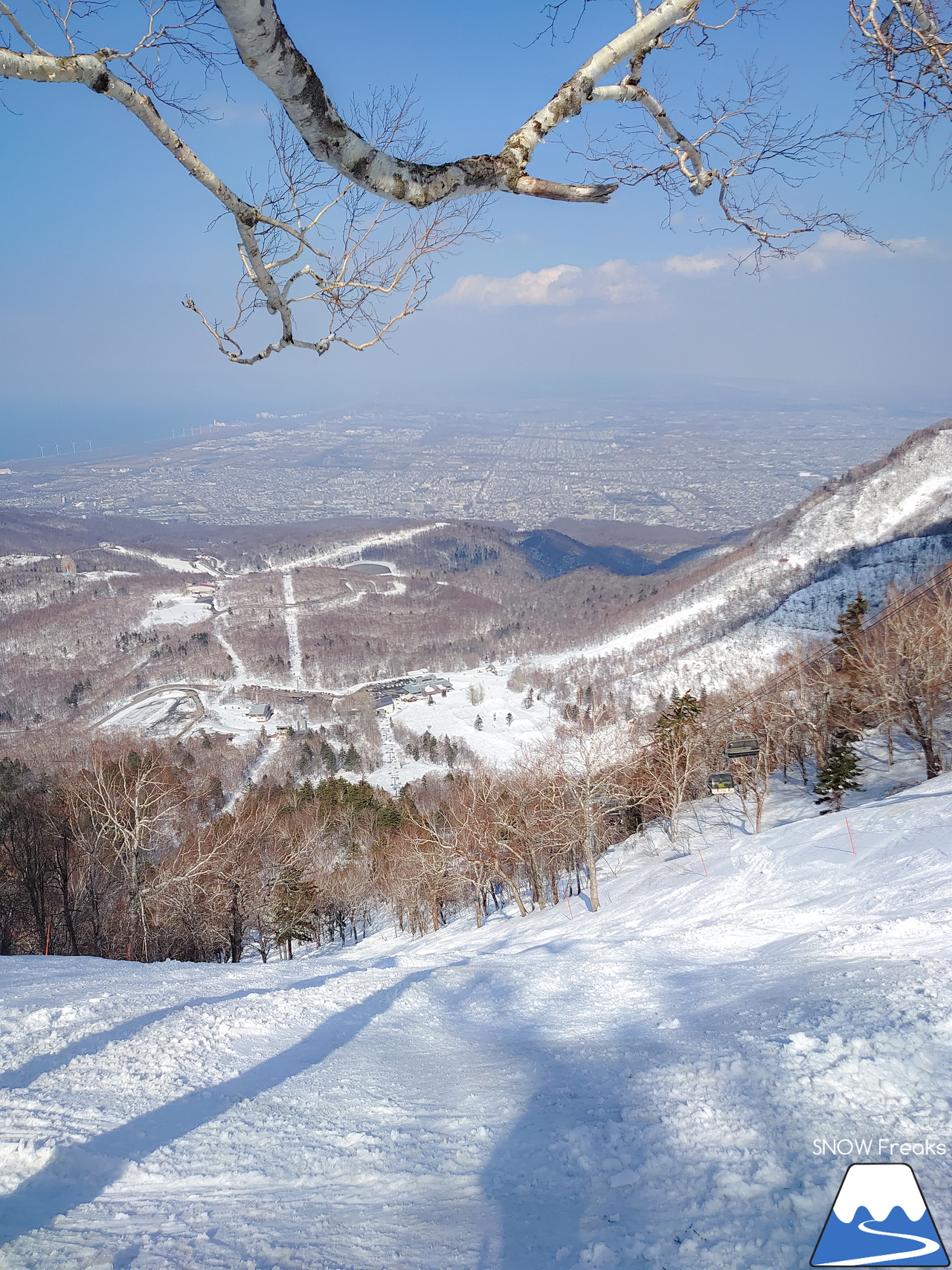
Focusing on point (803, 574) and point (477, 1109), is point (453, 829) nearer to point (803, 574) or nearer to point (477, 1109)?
point (477, 1109)

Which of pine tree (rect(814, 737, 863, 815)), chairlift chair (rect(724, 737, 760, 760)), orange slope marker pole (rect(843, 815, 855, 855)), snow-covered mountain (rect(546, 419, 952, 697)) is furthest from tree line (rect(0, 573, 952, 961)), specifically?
snow-covered mountain (rect(546, 419, 952, 697))

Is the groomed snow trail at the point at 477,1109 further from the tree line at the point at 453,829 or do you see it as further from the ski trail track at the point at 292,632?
the ski trail track at the point at 292,632

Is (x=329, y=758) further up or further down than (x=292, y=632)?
further down

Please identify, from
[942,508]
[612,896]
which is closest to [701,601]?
[942,508]

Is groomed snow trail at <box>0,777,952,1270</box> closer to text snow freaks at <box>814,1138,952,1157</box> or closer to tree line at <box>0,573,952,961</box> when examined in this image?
text snow freaks at <box>814,1138,952,1157</box>

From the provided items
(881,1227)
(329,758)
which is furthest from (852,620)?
(329,758)

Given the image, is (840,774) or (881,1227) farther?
(840,774)
